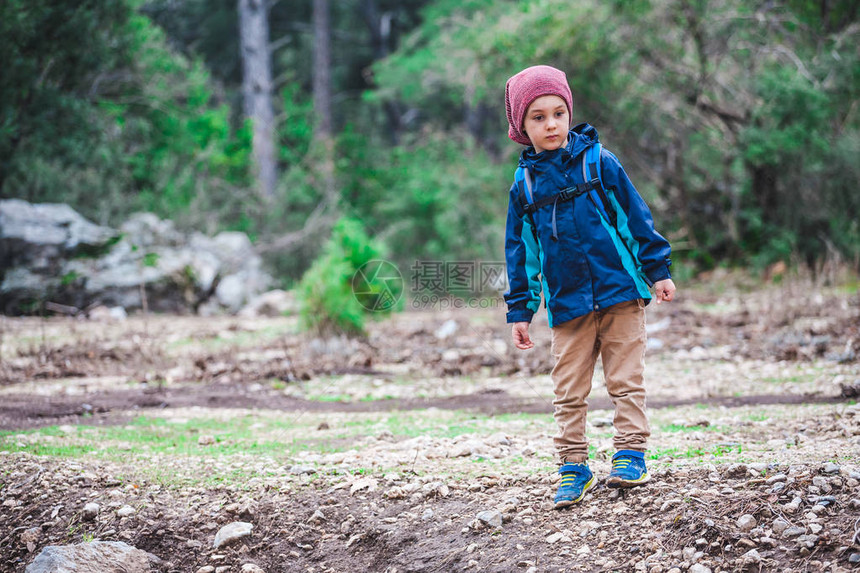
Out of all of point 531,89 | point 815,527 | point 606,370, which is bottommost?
point 815,527

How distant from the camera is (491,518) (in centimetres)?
308

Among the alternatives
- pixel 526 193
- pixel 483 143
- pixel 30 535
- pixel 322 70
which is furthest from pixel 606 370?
pixel 322 70

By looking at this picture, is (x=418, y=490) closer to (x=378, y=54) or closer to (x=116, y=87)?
(x=116, y=87)

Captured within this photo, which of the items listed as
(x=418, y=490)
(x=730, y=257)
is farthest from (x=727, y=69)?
(x=418, y=490)

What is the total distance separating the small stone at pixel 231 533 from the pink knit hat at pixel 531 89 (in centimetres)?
212

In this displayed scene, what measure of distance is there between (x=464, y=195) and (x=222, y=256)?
19.0 feet

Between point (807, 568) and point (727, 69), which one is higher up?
point (727, 69)

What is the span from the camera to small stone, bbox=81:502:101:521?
134 inches

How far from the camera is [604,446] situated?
396 cm

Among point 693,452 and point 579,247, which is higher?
point 579,247

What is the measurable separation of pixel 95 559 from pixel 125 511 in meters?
0.44

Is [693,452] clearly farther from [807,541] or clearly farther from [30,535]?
[30,535]

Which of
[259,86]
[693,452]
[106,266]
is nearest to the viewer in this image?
[693,452]

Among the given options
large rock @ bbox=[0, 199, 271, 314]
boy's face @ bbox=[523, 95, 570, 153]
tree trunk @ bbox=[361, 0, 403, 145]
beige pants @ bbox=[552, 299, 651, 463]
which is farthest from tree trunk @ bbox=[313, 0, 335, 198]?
beige pants @ bbox=[552, 299, 651, 463]
